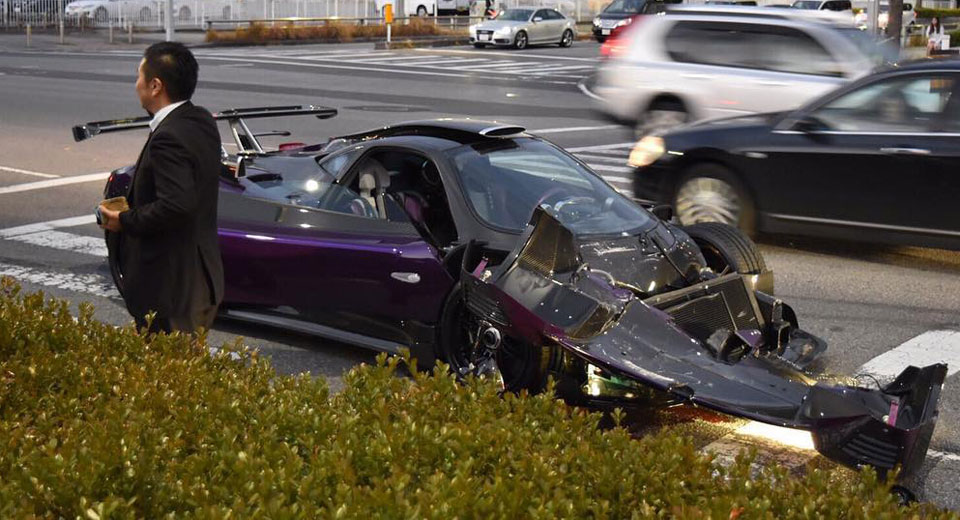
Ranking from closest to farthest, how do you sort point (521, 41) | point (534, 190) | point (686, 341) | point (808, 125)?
point (686, 341)
point (534, 190)
point (808, 125)
point (521, 41)

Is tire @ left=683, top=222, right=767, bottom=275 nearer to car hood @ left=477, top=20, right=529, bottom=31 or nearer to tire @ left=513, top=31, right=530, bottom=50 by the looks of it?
car hood @ left=477, top=20, right=529, bottom=31

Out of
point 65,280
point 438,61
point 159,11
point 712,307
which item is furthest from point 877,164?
point 159,11

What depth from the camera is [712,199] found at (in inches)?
432

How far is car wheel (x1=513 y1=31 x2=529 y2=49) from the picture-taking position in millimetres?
42656

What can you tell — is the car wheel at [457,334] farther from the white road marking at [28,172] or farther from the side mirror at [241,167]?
the white road marking at [28,172]

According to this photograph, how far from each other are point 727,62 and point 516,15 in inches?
1153

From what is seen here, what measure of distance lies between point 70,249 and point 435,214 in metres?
4.19

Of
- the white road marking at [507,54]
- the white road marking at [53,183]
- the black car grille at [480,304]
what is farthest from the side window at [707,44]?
the white road marking at [507,54]

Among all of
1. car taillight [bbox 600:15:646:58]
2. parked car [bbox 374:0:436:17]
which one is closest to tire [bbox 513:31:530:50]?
parked car [bbox 374:0:436:17]

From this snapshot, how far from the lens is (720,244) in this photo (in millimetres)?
7570

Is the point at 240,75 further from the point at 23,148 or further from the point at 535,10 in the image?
the point at 535,10

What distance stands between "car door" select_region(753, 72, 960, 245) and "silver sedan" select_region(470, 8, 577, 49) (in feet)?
106

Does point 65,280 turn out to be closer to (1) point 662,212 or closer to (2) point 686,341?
(1) point 662,212

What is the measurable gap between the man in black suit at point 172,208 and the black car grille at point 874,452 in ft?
8.70
